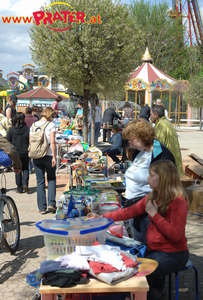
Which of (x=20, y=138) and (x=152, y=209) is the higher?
(x=20, y=138)

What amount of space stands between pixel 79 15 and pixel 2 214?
30.6 ft

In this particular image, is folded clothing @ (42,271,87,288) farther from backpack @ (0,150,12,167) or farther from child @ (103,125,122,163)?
child @ (103,125,122,163)

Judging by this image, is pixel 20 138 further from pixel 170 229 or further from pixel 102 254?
pixel 102 254

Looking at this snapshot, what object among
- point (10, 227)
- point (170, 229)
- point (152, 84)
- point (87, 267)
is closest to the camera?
point (87, 267)

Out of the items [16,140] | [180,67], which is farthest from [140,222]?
[180,67]

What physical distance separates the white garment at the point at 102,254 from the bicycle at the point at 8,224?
231 centimetres

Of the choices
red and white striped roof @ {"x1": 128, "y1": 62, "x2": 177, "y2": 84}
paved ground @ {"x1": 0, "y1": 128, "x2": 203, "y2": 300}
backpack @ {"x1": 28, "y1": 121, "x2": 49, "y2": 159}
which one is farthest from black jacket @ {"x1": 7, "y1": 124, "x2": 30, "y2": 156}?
red and white striped roof @ {"x1": 128, "y1": 62, "x2": 177, "y2": 84}

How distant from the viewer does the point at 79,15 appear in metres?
12.9

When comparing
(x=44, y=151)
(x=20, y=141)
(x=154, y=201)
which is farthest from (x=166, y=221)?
(x=20, y=141)

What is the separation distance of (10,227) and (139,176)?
217 centimetres

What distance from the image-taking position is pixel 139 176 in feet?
13.3

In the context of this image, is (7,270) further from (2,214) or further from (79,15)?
(79,15)

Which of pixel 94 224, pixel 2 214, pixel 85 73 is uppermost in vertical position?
pixel 85 73

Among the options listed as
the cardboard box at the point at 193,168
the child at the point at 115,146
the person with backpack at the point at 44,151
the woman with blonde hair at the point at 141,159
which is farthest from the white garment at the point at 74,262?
the child at the point at 115,146
